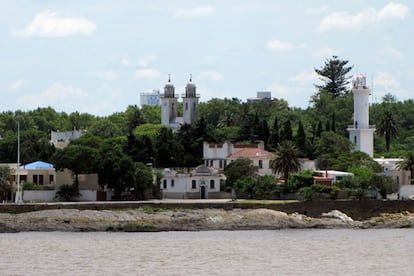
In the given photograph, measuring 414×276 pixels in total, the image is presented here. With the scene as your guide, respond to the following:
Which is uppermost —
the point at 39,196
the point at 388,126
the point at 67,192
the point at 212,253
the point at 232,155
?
the point at 388,126

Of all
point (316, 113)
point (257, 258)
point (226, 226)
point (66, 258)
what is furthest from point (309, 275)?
point (316, 113)

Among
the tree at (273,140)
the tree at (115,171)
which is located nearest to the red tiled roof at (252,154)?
the tree at (273,140)

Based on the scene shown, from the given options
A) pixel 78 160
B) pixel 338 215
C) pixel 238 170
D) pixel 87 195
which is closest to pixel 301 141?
pixel 238 170

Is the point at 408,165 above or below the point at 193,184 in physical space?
above

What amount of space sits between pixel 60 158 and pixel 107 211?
1615cm

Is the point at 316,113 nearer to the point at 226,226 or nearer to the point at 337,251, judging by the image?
the point at 226,226

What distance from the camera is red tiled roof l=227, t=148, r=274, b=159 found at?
351ft

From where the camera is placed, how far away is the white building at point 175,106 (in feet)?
438

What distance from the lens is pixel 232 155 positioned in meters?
108

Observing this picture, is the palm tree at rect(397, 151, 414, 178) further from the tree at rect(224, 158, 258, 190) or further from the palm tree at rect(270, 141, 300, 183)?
the tree at rect(224, 158, 258, 190)

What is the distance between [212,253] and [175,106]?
7658cm

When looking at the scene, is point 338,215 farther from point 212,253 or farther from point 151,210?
point 212,253

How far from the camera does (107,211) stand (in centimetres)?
8206

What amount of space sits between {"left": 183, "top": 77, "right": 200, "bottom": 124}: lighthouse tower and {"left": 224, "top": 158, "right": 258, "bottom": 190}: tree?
2937 centimetres
